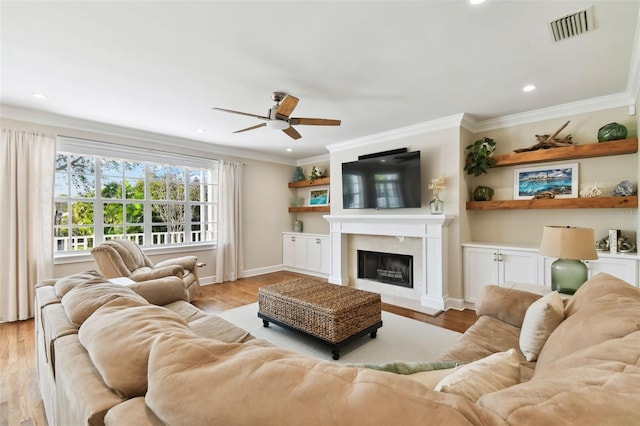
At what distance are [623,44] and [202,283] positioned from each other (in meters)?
5.81

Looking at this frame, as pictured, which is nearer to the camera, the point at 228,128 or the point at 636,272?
the point at 636,272

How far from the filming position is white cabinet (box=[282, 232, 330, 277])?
5.59 metres

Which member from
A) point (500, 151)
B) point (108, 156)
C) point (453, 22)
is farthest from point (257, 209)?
point (453, 22)

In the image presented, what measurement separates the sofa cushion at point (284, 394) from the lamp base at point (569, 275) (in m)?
2.28

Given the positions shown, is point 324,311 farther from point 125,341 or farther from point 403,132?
point 403,132

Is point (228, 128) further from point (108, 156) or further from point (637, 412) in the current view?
point (637, 412)

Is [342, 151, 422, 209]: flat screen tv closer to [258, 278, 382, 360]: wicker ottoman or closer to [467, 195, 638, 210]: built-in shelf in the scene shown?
[467, 195, 638, 210]: built-in shelf

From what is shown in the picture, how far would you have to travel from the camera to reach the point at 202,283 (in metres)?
5.08

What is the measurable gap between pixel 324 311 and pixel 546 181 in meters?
3.16

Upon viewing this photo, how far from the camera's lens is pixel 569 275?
7.02ft

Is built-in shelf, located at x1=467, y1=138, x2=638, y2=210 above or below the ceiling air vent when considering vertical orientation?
below

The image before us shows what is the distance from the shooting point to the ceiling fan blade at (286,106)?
8.47 ft

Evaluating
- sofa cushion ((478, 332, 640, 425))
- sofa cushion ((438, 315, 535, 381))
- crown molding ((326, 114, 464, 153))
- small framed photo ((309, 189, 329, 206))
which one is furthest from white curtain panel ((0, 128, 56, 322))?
sofa cushion ((478, 332, 640, 425))

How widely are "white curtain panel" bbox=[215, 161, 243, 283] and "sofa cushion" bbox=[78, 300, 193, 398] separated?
4.23 m
